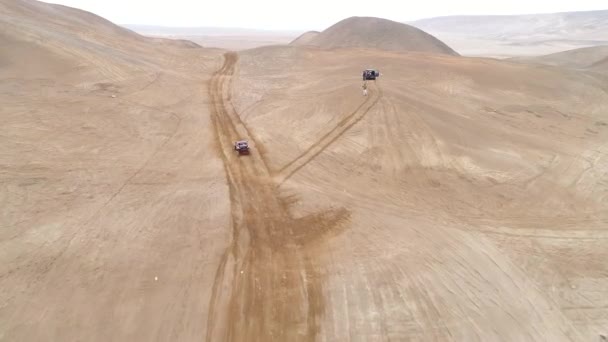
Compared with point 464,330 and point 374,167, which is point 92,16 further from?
point 464,330

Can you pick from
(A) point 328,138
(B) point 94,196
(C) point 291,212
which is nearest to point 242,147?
(A) point 328,138

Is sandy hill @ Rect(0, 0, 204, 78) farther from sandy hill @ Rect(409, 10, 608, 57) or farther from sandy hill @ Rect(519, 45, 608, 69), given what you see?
sandy hill @ Rect(409, 10, 608, 57)

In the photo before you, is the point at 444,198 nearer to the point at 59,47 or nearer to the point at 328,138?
the point at 328,138

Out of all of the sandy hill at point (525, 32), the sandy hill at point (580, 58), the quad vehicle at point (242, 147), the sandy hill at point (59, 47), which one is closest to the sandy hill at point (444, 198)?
the quad vehicle at point (242, 147)

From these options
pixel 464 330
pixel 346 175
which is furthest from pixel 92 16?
pixel 464 330

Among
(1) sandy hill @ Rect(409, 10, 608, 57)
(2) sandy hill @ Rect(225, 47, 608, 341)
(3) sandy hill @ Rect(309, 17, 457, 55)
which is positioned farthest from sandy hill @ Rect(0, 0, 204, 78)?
(1) sandy hill @ Rect(409, 10, 608, 57)

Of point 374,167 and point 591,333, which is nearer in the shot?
point 591,333
